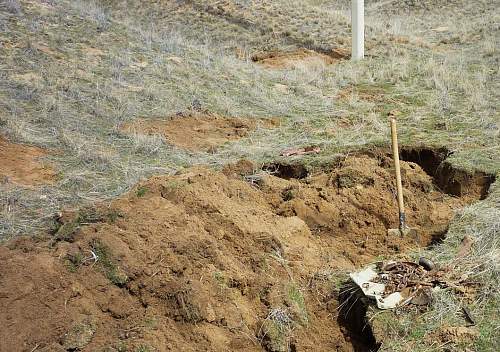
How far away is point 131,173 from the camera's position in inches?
238

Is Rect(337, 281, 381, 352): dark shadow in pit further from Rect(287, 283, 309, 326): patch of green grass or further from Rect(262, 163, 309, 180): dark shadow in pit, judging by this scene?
Rect(262, 163, 309, 180): dark shadow in pit

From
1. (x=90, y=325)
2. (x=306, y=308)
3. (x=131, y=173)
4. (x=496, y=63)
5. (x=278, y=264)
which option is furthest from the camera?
(x=496, y=63)

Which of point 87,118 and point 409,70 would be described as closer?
point 87,118

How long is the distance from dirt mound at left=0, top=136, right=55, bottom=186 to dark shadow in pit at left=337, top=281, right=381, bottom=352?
3501 mm

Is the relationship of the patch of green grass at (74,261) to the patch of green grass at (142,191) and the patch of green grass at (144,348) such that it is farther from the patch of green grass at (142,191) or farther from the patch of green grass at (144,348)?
the patch of green grass at (142,191)

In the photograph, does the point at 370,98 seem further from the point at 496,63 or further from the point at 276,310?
the point at 276,310

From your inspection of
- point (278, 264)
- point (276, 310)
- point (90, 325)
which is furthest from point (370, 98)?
point (90, 325)

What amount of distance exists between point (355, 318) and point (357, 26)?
8.90 meters

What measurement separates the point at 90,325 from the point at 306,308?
1.58 m

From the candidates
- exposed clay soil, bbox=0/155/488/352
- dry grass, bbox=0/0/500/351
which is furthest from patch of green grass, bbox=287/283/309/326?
dry grass, bbox=0/0/500/351

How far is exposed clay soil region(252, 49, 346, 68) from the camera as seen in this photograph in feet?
39.6

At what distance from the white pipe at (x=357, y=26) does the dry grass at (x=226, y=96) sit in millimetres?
498

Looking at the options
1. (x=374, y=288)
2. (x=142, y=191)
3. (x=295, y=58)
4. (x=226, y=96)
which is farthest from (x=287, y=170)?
(x=295, y=58)

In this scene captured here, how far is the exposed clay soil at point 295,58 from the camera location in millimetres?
12070
